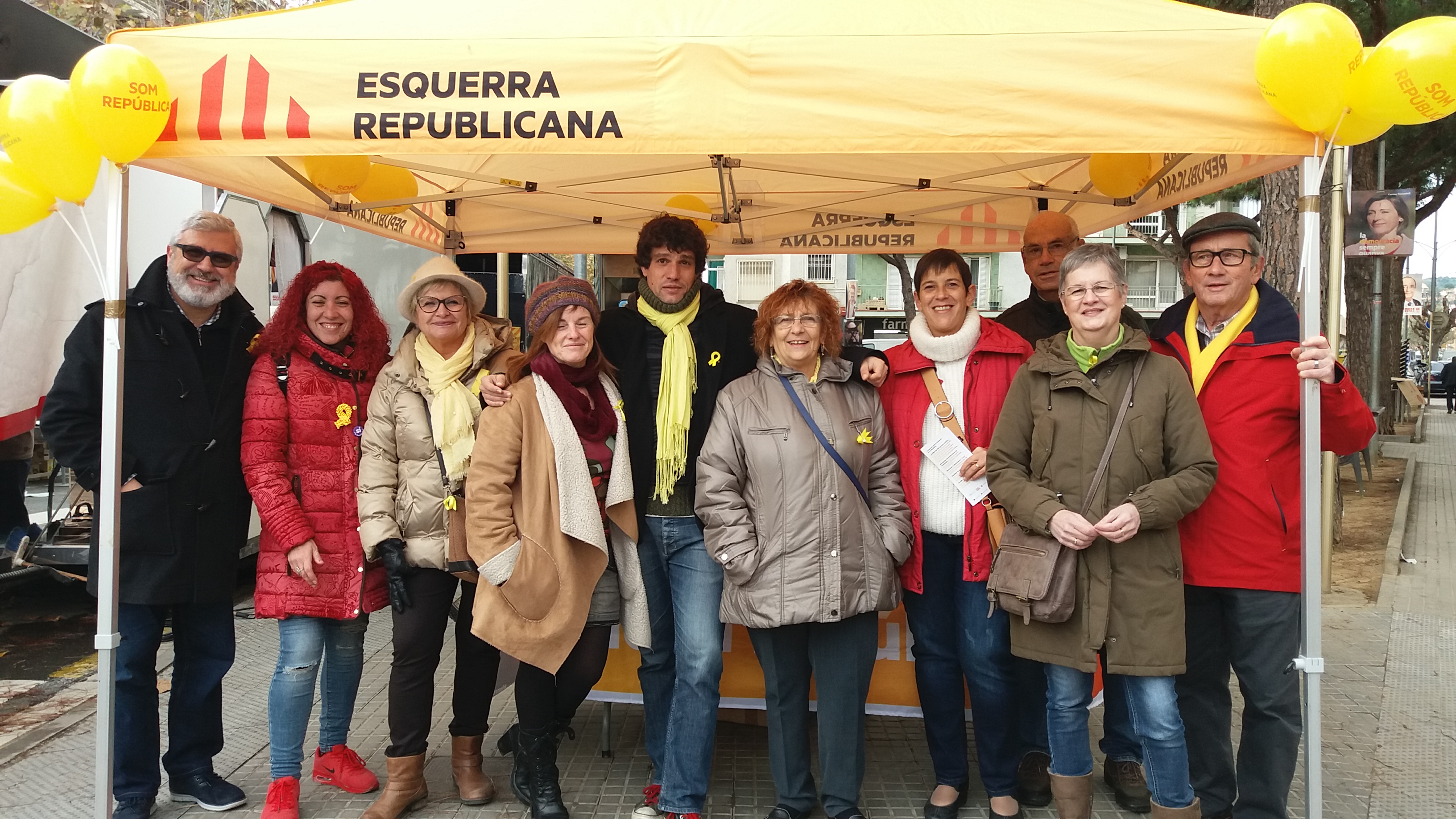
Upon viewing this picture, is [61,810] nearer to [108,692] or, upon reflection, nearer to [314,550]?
[108,692]

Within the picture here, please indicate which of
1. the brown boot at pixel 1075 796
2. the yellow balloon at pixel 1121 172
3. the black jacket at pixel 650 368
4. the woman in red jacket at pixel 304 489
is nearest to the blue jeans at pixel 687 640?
the black jacket at pixel 650 368

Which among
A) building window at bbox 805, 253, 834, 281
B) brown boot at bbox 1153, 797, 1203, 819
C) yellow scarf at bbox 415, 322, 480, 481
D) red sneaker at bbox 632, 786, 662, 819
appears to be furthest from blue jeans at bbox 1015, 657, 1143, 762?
building window at bbox 805, 253, 834, 281

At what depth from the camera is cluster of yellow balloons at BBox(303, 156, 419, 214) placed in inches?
166

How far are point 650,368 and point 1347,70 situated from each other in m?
2.36

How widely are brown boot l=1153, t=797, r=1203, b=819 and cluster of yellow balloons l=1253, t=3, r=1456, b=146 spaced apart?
2.11 meters

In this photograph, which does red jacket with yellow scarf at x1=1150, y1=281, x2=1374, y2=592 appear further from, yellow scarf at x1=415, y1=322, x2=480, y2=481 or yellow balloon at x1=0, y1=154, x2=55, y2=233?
yellow balloon at x1=0, y1=154, x2=55, y2=233

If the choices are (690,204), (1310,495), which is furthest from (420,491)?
(1310,495)

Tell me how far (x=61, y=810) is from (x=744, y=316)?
10.8ft

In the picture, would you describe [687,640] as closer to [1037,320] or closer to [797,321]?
[797,321]

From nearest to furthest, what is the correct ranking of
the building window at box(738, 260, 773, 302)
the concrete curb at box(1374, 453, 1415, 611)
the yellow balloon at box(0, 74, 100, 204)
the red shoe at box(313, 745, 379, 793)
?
the yellow balloon at box(0, 74, 100, 204)
the red shoe at box(313, 745, 379, 793)
the concrete curb at box(1374, 453, 1415, 611)
the building window at box(738, 260, 773, 302)

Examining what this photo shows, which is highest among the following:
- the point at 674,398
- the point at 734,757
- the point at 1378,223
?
the point at 1378,223

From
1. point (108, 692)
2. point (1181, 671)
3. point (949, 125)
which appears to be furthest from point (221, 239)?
point (1181, 671)

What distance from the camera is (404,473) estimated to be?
3492mm

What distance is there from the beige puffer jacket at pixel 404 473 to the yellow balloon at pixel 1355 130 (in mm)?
2804
